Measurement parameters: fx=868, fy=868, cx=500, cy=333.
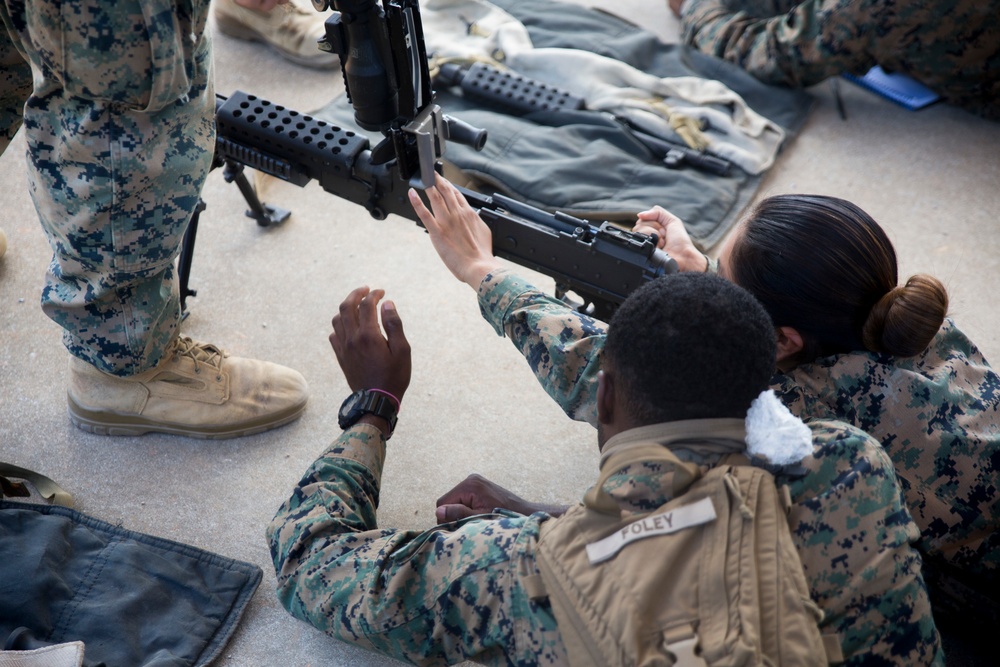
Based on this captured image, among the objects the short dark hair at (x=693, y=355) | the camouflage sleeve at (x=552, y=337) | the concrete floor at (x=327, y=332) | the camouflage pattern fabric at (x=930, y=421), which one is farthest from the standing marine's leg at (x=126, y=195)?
the camouflage pattern fabric at (x=930, y=421)

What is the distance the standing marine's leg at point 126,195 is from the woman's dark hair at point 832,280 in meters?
1.11

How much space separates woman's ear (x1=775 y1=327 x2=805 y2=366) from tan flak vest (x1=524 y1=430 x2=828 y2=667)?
45 centimetres

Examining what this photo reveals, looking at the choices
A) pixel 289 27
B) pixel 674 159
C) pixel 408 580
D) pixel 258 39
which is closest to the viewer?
pixel 408 580

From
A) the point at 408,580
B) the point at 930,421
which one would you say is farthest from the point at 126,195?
the point at 930,421

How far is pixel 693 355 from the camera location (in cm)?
112

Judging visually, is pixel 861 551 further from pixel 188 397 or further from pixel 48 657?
pixel 188 397

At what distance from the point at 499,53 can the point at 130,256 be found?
2.06m

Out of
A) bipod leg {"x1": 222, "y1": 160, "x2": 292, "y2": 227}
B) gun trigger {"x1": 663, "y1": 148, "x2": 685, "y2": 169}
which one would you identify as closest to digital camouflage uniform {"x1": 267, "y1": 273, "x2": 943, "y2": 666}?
bipod leg {"x1": 222, "y1": 160, "x2": 292, "y2": 227}

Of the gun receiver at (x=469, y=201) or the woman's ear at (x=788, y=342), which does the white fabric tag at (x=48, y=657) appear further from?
the woman's ear at (x=788, y=342)

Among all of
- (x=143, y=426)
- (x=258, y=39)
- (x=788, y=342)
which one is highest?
(x=788, y=342)

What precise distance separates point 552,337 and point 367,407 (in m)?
0.42

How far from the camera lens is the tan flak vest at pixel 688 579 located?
3.37ft

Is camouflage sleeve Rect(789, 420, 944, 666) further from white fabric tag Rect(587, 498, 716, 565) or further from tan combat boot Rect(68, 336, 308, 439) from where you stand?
tan combat boot Rect(68, 336, 308, 439)

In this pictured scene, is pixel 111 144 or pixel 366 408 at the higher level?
pixel 111 144
